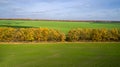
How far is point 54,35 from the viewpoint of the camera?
134 ft

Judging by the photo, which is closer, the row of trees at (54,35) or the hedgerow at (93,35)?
the row of trees at (54,35)

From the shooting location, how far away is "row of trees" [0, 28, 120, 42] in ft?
132

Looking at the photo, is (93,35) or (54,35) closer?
(54,35)

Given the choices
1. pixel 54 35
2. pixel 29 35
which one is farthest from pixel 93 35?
pixel 29 35

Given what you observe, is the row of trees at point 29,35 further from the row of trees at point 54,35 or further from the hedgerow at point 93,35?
the hedgerow at point 93,35

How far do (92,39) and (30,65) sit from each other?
76.8ft

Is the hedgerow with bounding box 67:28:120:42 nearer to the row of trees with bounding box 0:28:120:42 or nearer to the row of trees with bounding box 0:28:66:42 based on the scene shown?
the row of trees with bounding box 0:28:120:42

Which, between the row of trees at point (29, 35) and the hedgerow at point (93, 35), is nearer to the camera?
the row of trees at point (29, 35)

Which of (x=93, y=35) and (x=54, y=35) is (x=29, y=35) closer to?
(x=54, y=35)

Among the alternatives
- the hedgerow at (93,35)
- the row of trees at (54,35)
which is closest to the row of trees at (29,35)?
the row of trees at (54,35)

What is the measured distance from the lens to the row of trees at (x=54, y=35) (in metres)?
40.2

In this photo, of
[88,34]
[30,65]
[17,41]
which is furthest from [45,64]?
[88,34]

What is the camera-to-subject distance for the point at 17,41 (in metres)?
39.6

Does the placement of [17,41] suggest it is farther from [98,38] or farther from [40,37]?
[98,38]
